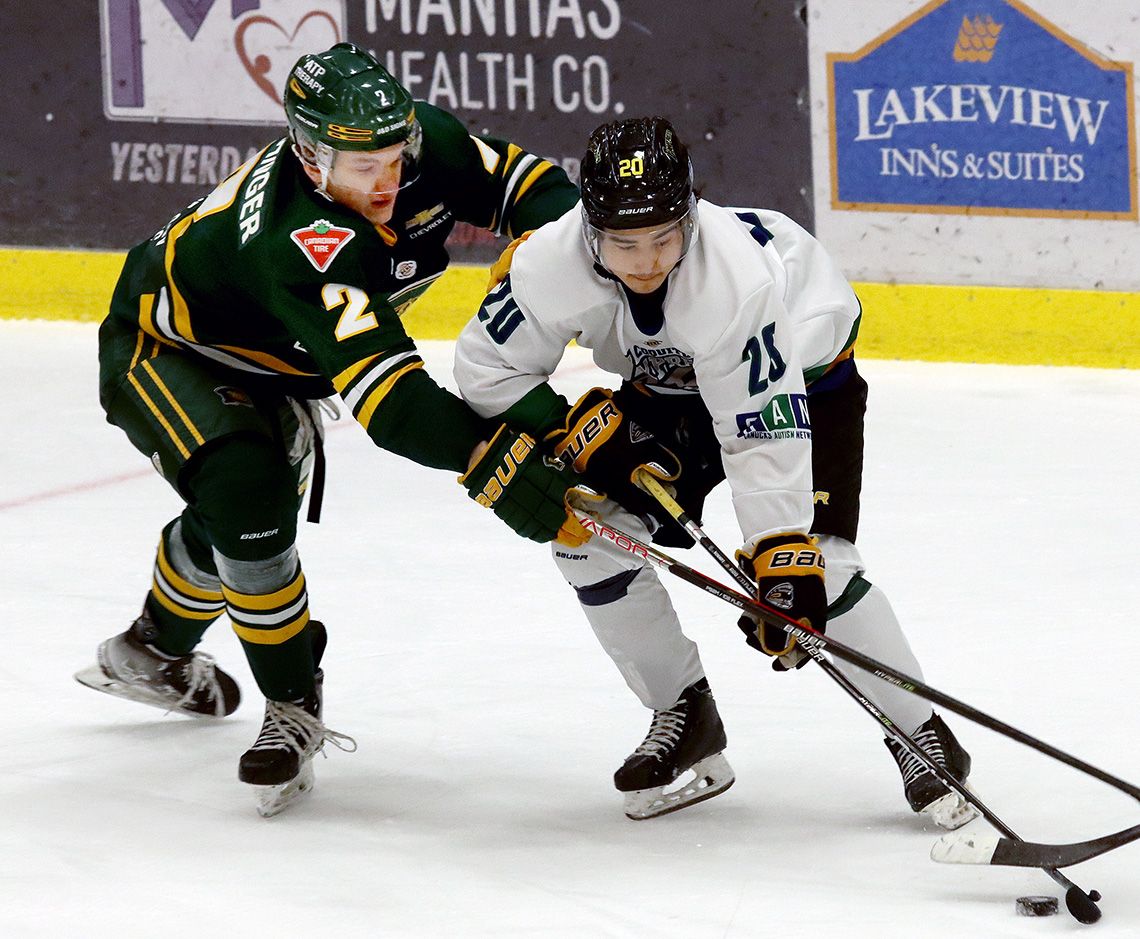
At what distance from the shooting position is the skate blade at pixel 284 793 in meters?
2.69

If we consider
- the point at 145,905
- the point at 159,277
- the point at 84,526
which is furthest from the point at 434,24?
the point at 145,905

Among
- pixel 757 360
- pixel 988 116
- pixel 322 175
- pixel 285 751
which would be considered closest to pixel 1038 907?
pixel 757 360

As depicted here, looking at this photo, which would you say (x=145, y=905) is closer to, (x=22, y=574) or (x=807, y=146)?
(x=22, y=574)

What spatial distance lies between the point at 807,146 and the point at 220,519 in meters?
3.14

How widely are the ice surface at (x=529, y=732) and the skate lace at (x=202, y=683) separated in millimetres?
44

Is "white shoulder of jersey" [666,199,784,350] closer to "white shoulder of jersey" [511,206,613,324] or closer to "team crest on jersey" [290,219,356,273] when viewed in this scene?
"white shoulder of jersey" [511,206,613,324]

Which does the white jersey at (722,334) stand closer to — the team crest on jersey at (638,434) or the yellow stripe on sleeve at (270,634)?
the team crest on jersey at (638,434)

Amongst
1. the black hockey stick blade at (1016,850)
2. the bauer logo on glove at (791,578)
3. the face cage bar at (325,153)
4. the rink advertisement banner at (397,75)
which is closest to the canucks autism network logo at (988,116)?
the rink advertisement banner at (397,75)

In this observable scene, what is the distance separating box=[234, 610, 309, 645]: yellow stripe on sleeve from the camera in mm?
2715

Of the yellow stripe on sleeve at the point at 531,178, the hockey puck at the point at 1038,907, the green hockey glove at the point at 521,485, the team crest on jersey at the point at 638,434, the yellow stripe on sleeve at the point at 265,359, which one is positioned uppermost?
the yellow stripe on sleeve at the point at 531,178

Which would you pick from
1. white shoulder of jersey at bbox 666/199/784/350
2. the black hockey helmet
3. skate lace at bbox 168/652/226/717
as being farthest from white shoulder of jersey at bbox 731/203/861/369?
skate lace at bbox 168/652/226/717

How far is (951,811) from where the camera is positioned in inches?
98.4

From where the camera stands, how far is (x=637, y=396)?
268cm

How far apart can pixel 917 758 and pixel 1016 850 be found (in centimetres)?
27
